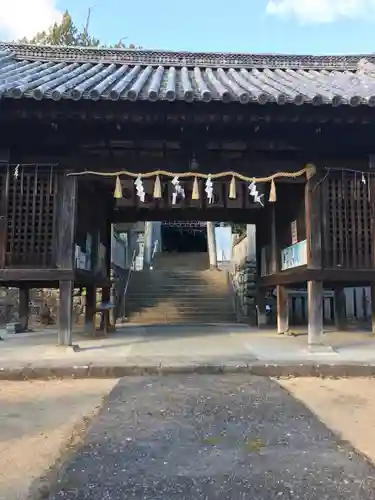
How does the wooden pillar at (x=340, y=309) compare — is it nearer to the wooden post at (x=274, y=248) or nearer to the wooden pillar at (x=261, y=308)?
the wooden post at (x=274, y=248)

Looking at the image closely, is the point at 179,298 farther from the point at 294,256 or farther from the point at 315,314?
the point at 315,314

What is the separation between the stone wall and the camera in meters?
13.7

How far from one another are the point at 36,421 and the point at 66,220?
421 cm

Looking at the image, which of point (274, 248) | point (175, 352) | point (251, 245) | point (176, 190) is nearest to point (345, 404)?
point (175, 352)

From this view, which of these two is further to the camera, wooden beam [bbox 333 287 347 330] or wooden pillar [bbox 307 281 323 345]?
wooden beam [bbox 333 287 347 330]

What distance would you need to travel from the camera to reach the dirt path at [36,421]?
2846 mm

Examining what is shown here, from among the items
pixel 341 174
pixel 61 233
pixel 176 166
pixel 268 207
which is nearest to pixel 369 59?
pixel 268 207

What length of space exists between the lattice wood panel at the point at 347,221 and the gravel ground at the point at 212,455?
381 cm

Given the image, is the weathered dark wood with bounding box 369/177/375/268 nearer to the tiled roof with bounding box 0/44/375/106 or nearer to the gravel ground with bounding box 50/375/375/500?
the tiled roof with bounding box 0/44/375/106

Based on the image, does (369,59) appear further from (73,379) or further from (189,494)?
(189,494)

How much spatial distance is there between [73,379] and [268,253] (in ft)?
22.7

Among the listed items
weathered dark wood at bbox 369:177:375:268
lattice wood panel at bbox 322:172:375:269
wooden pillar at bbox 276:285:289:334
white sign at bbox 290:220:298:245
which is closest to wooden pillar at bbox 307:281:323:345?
lattice wood panel at bbox 322:172:375:269

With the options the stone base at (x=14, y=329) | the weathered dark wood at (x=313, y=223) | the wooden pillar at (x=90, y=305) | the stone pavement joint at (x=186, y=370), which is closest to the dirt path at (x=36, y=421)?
the stone pavement joint at (x=186, y=370)

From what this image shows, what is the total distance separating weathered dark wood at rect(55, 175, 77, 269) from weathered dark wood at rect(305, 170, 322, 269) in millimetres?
3979
